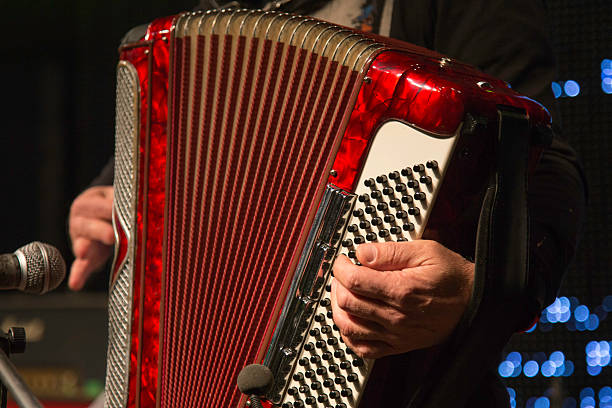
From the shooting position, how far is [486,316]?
0.94m

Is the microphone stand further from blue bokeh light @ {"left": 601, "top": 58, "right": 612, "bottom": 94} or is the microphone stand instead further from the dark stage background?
blue bokeh light @ {"left": 601, "top": 58, "right": 612, "bottom": 94}

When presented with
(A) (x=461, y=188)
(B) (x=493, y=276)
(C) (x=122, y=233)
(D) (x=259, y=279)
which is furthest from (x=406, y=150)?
(C) (x=122, y=233)

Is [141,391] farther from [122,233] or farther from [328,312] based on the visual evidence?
[328,312]

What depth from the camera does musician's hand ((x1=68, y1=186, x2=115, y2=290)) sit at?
1362 mm

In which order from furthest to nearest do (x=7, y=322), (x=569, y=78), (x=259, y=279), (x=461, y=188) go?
(x=7, y=322) < (x=569, y=78) < (x=259, y=279) < (x=461, y=188)

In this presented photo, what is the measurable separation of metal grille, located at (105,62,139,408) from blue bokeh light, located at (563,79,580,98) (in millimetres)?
1494

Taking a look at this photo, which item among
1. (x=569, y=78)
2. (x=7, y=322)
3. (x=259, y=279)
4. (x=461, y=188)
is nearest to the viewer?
(x=461, y=188)

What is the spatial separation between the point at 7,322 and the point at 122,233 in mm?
1736

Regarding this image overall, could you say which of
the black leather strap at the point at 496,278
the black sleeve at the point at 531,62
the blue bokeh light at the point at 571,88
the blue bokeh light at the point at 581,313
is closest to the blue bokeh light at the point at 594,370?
the blue bokeh light at the point at 581,313

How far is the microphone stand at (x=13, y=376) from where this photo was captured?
0.82 meters

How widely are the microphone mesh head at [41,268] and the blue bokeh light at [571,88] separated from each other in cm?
170

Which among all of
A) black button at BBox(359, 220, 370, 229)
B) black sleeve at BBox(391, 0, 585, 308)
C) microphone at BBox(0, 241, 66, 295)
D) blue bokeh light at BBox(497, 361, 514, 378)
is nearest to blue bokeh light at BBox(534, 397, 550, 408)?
blue bokeh light at BBox(497, 361, 514, 378)

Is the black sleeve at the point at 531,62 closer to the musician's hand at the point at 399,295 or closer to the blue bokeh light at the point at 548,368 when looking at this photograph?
the musician's hand at the point at 399,295

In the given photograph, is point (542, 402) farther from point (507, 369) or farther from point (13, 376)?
point (13, 376)
